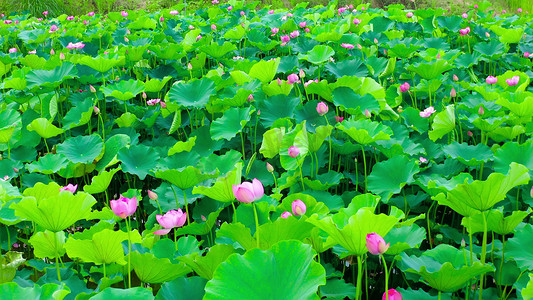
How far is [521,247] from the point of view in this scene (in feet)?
3.67

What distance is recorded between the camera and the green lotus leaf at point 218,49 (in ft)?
7.98

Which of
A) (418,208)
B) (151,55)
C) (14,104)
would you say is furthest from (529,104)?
(14,104)

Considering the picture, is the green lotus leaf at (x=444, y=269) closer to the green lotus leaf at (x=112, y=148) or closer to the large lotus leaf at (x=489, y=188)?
the large lotus leaf at (x=489, y=188)

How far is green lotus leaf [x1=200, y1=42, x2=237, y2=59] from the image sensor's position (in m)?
2.43

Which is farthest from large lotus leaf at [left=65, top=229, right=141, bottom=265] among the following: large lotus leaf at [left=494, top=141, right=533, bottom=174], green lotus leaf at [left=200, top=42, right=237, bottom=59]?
green lotus leaf at [left=200, top=42, right=237, bottom=59]

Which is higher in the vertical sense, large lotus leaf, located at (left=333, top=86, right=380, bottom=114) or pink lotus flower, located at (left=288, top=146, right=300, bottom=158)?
pink lotus flower, located at (left=288, top=146, right=300, bottom=158)

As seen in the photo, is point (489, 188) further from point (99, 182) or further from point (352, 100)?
point (99, 182)

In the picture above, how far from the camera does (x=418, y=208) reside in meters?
1.52

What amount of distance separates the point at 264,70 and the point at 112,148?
26.8 inches

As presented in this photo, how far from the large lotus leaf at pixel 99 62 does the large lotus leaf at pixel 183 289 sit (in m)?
1.41

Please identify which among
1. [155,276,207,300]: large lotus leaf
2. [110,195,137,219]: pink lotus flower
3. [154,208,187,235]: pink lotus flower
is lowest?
[155,276,207,300]: large lotus leaf

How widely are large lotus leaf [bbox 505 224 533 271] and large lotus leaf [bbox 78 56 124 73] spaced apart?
1.72 metres

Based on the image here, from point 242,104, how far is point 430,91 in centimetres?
81

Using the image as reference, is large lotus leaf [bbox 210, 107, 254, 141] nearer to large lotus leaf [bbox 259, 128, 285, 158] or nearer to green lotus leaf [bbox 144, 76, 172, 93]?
large lotus leaf [bbox 259, 128, 285, 158]
